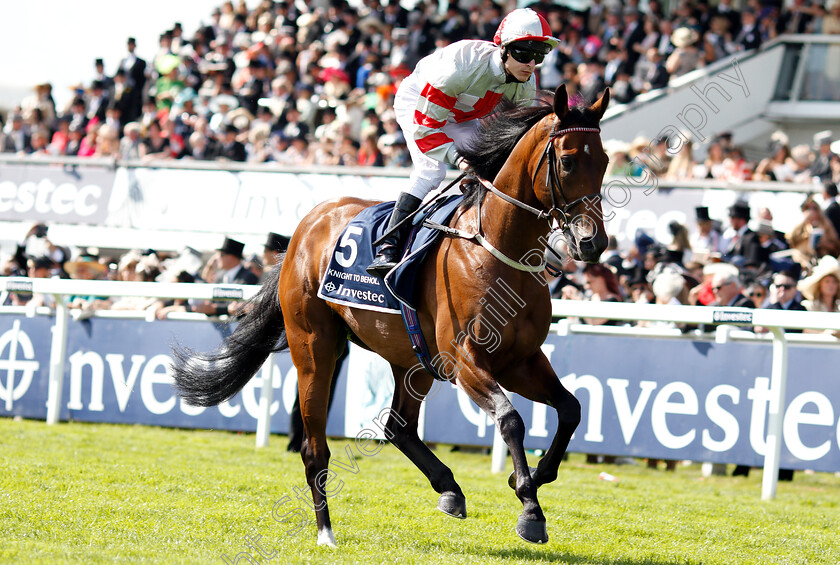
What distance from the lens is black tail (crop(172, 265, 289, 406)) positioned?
624cm

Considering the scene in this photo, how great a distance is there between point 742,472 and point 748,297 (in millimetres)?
1378

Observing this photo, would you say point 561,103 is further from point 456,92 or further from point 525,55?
point 456,92

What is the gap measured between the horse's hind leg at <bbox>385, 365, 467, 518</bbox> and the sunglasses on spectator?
1.74 meters

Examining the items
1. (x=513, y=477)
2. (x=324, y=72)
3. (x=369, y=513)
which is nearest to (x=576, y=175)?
(x=513, y=477)

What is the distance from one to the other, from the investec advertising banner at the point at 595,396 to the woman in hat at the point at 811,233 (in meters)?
2.67

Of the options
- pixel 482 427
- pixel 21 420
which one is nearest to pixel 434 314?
pixel 482 427

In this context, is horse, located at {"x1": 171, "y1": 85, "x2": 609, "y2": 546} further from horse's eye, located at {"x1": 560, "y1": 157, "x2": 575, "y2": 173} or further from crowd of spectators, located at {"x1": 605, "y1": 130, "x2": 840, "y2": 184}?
crowd of spectators, located at {"x1": 605, "y1": 130, "x2": 840, "y2": 184}

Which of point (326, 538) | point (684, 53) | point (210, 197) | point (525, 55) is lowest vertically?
point (326, 538)

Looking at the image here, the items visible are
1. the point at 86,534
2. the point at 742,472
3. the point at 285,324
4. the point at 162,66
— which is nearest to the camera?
the point at 86,534

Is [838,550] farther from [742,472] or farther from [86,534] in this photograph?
[86,534]

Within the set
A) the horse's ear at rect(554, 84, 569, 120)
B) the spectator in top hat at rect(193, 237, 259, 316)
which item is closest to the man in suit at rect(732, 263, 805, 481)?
the horse's ear at rect(554, 84, 569, 120)

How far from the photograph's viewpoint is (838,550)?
5.21 m

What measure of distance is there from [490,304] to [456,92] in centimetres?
112

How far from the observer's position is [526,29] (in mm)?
4973
